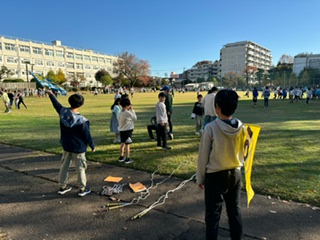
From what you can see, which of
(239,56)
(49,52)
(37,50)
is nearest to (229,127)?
(37,50)

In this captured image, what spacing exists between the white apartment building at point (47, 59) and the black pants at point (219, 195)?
7373 cm

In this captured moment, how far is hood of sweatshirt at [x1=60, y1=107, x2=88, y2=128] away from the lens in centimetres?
365

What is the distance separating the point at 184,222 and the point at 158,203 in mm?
630

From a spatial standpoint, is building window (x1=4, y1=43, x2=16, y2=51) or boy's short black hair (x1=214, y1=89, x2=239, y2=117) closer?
boy's short black hair (x1=214, y1=89, x2=239, y2=117)

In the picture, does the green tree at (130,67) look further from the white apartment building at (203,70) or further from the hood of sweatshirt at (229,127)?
the hood of sweatshirt at (229,127)

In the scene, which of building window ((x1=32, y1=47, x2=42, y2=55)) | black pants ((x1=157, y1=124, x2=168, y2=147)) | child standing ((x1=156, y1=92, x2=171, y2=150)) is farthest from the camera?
building window ((x1=32, y1=47, x2=42, y2=55))

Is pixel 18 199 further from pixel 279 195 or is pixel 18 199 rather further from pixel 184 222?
pixel 279 195

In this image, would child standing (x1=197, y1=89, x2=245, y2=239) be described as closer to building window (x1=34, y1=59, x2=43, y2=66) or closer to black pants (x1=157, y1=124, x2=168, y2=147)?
black pants (x1=157, y1=124, x2=168, y2=147)

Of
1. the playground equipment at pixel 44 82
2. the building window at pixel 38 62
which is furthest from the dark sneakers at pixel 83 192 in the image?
the building window at pixel 38 62

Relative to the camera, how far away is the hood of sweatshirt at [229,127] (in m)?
2.27

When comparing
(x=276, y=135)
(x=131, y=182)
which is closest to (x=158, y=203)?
(x=131, y=182)

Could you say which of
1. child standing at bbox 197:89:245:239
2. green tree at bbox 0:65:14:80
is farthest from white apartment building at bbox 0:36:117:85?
child standing at bbox 197:89:245:239

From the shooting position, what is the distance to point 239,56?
10969 cm

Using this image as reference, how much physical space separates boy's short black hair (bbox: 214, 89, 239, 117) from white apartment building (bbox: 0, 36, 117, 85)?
73.6m
